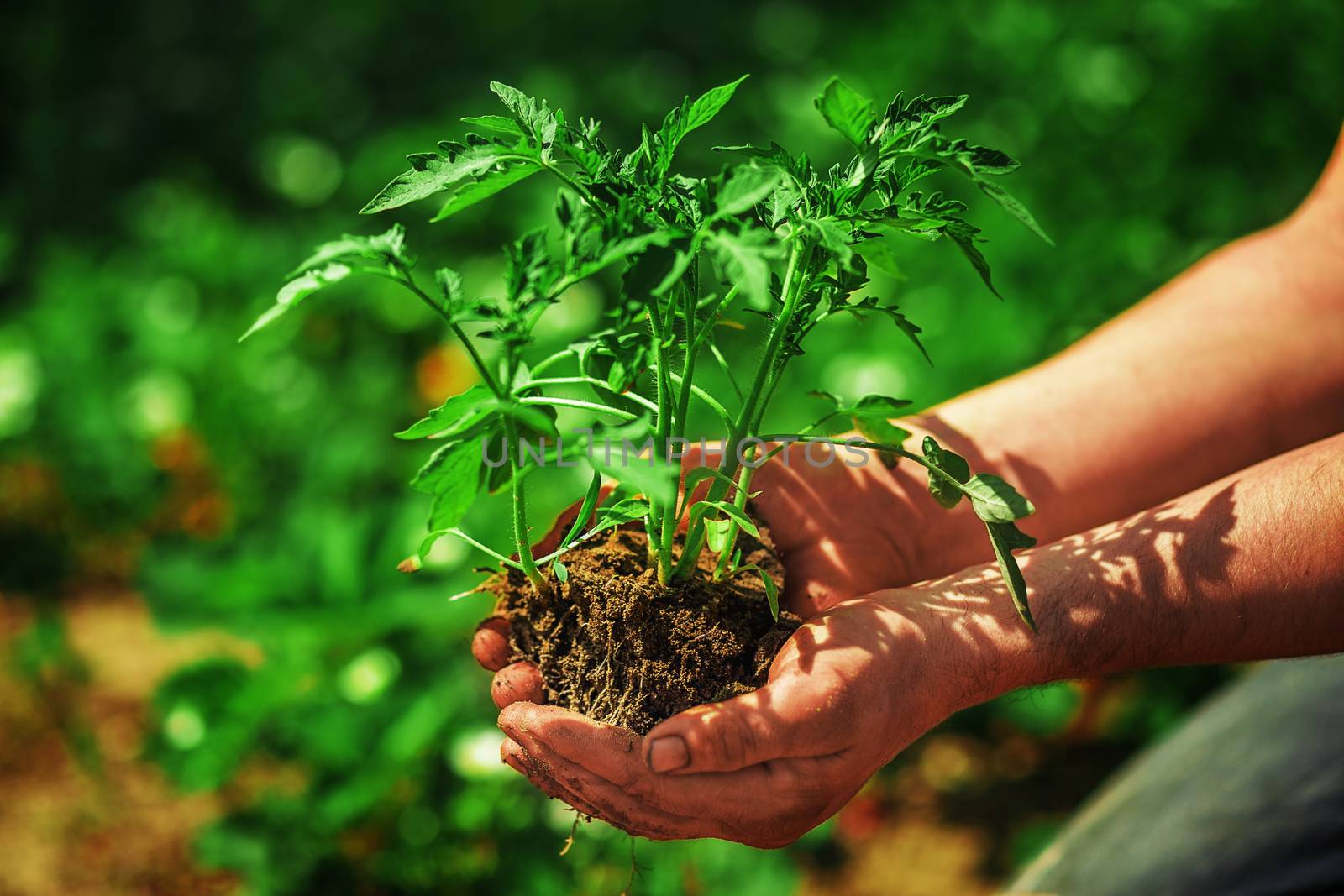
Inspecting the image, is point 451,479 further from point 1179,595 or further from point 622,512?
point 1179,595

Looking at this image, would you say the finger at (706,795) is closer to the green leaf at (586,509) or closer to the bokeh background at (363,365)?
the green leaf at (586,509)

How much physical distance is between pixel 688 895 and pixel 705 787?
3.19 feet

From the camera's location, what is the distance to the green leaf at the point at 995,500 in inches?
44.1

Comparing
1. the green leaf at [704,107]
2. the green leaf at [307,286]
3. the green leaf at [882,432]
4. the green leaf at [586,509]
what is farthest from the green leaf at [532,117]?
the green leaf at [882,432]

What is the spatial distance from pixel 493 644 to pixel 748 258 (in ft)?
2.27

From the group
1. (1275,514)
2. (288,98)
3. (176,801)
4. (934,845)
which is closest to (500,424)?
(1275,514)

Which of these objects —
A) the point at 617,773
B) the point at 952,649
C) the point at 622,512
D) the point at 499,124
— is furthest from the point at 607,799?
the point at 499,124

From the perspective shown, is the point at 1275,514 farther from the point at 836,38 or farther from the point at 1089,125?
the point at 836,38

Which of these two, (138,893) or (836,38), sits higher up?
(836,38)

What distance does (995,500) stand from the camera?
1.14m

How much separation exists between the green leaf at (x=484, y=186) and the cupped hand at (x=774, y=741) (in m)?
0.58

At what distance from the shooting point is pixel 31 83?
432cm

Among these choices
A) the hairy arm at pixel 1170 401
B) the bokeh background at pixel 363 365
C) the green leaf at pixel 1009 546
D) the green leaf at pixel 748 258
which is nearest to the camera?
the green leaf at pixel 748 258

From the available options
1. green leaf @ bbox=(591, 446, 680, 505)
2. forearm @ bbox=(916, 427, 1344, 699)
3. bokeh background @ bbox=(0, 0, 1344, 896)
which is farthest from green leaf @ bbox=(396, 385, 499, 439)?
bokeh background @ bbox=(0, 0, 1344, 896)
